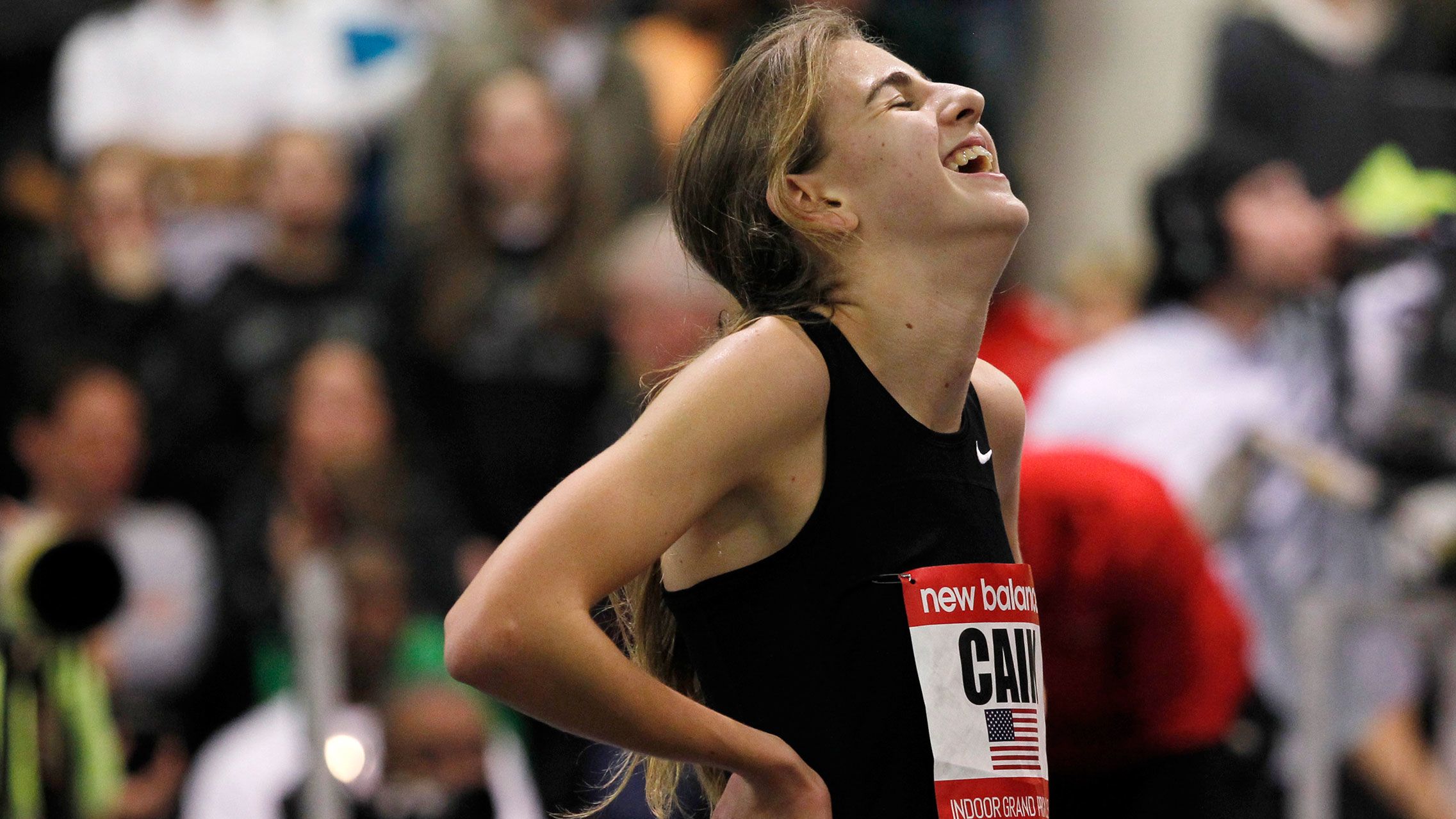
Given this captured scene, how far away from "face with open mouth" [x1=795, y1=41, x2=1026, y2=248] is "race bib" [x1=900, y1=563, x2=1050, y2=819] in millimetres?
367

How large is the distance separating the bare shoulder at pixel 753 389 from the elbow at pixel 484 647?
9.5 inches

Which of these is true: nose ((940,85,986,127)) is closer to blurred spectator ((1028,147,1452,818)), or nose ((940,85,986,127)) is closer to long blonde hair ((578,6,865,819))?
long blonde hair ((578,6,865,819))

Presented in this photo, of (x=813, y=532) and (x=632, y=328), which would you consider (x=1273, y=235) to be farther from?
(x=813, y=532)

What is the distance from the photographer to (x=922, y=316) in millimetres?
1928

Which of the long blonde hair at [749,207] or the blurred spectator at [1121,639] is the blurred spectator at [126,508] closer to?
the blurred spectator at [1121,639]

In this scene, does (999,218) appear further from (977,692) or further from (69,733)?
(69,733)

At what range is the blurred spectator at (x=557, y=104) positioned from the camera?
5555 mm

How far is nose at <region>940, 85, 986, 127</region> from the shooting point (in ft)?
6.56

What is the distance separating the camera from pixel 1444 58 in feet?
Answer: 21.9

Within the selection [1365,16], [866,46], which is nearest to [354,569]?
[866,46]

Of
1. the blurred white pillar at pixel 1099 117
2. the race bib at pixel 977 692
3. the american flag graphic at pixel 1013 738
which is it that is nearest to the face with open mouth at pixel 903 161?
the race bib at pixel 977 692

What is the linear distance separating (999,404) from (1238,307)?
3.46 metres

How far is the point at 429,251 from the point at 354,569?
1.32 metres

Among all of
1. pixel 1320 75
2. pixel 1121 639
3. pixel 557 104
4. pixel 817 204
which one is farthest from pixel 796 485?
pixel 1320 75
